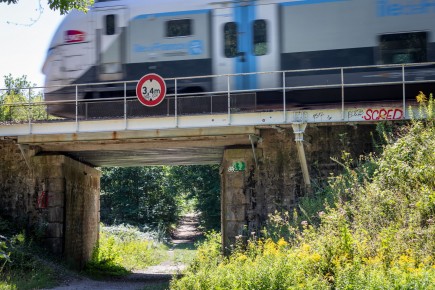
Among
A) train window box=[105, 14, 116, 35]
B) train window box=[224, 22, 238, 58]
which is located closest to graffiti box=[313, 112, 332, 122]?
train window box=[224, 22, 238, 58]

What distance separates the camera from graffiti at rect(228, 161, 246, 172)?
17.0m

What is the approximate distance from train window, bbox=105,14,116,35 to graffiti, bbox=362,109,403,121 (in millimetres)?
7947

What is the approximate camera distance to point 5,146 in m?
19.0

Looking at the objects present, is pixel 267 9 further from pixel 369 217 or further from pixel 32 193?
pixel 32 193

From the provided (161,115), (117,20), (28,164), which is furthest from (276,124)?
(28,164)

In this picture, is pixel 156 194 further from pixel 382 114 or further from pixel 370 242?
pixel 370 242

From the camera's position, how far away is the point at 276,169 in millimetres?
16656

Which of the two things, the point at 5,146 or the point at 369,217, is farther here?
the point at 5,146

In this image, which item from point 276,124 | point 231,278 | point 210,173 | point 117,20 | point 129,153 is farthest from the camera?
point 210,173

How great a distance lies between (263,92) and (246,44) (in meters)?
1.45

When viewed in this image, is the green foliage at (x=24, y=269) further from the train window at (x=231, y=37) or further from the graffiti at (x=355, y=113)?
the graffiti at (x=355, y=113)

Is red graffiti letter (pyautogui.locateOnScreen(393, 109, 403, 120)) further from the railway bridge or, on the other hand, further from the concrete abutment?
the concrete abutment

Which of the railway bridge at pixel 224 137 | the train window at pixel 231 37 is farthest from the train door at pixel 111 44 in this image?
the train window at pixel 231 37

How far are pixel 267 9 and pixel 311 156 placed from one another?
4.32 m
